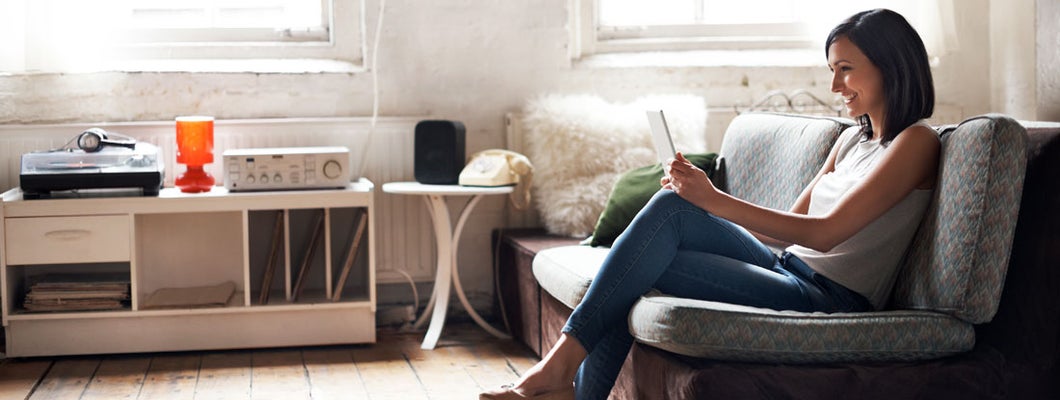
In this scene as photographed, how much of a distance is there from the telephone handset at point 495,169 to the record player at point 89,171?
1003 mm

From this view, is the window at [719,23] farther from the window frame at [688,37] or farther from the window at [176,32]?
the window at [176,32]

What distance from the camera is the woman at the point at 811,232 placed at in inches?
89.0

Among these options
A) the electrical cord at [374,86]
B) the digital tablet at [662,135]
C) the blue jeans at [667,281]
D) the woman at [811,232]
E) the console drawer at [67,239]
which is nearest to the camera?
the woman at [811,232]

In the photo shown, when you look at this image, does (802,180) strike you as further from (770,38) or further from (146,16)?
(146,16)

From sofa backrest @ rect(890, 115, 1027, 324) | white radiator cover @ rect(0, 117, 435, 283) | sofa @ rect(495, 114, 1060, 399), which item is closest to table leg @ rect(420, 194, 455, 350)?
white radiator cover @ rect(0, 117, 435, 283)

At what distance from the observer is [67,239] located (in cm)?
351

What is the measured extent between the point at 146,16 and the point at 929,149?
2.89 metres

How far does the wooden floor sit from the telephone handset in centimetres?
56

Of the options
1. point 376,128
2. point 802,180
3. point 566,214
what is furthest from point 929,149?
point 376,128

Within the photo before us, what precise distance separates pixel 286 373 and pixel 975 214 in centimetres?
211

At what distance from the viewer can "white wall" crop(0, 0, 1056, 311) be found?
3.94 metres

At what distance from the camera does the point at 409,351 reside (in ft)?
12.3

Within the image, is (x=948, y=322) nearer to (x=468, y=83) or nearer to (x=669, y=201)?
(x=669, y=201)

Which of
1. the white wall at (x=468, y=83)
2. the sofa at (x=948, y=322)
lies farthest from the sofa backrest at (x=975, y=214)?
the white wall at (x=468, y=83)
